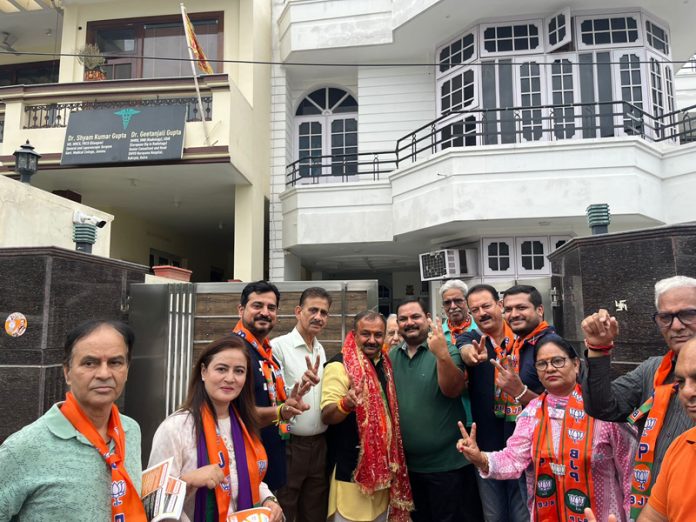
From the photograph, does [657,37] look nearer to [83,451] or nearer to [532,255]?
[532,255]

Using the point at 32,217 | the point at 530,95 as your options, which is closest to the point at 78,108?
the point at 32,217

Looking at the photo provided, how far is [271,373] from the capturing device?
9.30ft

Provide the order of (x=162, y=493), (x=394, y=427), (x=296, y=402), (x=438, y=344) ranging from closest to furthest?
(x=162, y=493) < (x=296, y=402) < (x=438, y=344) < (x=394, y=427)

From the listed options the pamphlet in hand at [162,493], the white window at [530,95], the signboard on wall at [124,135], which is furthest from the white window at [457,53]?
the pamphlet in hand at [162,493]

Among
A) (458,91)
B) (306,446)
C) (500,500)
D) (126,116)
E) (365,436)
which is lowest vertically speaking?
(500,500)

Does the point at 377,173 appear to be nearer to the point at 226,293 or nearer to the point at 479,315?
the point at 226,293

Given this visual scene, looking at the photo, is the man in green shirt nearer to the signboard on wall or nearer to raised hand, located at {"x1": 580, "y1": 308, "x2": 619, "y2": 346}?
raised hand, located at {"x1": 580, "y1": 308, "x2": 619, "y2": 346}

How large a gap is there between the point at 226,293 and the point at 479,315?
3080mm

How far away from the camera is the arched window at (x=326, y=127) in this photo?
1148 centimetres

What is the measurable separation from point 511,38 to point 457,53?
1081 mm

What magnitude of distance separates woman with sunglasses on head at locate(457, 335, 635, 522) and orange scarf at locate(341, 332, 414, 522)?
656mm

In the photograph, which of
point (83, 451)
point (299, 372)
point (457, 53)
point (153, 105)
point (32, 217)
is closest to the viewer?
point (83, 451)

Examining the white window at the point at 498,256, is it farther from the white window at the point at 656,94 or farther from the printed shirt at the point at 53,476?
the printed shirt at the point at 53,476

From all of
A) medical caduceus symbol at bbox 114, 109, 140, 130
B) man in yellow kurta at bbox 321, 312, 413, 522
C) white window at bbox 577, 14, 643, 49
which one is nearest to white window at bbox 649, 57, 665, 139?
white window at bbox 577, 14, 643, 49
